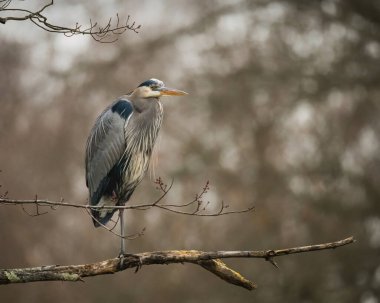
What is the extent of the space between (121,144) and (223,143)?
11.0 m

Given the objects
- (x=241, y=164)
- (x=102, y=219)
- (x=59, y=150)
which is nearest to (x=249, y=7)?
(x=241, y=164)

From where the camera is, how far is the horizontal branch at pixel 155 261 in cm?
425

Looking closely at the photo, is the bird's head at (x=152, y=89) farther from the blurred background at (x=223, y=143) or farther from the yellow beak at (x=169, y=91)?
the blurred background at (x=223, y=143)

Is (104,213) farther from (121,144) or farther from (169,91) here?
(169,91)

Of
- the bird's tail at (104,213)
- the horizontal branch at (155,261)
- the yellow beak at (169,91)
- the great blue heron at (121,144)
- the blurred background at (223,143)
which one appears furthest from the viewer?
the blurred background at (223,143)

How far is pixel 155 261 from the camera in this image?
477 centimetres

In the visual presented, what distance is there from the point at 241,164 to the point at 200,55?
2.63m

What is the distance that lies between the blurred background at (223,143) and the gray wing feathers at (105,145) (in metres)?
9.14

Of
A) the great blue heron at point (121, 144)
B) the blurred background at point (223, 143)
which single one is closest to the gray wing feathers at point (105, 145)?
the great blue heron at point (121, 144)

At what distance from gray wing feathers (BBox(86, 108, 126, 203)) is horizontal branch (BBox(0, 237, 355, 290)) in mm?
1054

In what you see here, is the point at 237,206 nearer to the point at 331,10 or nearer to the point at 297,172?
the point at 297,172

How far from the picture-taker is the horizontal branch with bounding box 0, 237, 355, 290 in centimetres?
425

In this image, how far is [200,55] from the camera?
18.1m

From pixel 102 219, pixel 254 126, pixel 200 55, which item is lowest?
pixel 102 219
